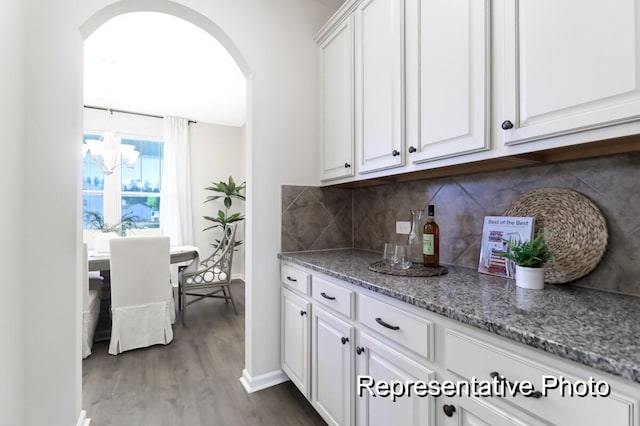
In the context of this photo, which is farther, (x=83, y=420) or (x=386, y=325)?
(x=83, y=420)

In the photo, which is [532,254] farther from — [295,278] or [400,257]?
[295,278]

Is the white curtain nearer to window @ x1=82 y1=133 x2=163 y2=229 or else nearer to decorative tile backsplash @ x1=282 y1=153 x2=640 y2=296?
window @ x1=82 y1=133 x2=163 y2=229

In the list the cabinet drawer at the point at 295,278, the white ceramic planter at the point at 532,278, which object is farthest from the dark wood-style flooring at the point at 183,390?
the white ceramic planter at the point at 532,278

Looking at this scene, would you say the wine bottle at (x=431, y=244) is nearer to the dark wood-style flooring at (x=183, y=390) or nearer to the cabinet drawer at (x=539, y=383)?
the cabinet drawer at (x=539, y=383)

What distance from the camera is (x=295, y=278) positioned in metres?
1.86

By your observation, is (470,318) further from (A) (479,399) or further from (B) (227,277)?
(B) (227,277)

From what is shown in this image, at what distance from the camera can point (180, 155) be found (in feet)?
16.4

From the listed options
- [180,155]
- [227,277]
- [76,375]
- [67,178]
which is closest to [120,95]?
[180,155]

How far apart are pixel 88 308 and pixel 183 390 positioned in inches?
47.3

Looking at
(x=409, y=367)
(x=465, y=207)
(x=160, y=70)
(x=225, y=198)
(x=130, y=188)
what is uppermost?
(x=160, y=70)

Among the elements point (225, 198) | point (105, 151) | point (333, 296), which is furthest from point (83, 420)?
point (225, 198)

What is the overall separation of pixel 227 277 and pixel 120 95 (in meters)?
2.92

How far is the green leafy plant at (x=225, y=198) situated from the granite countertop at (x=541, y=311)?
4.02 meters

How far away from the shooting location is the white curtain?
4.91 meters
